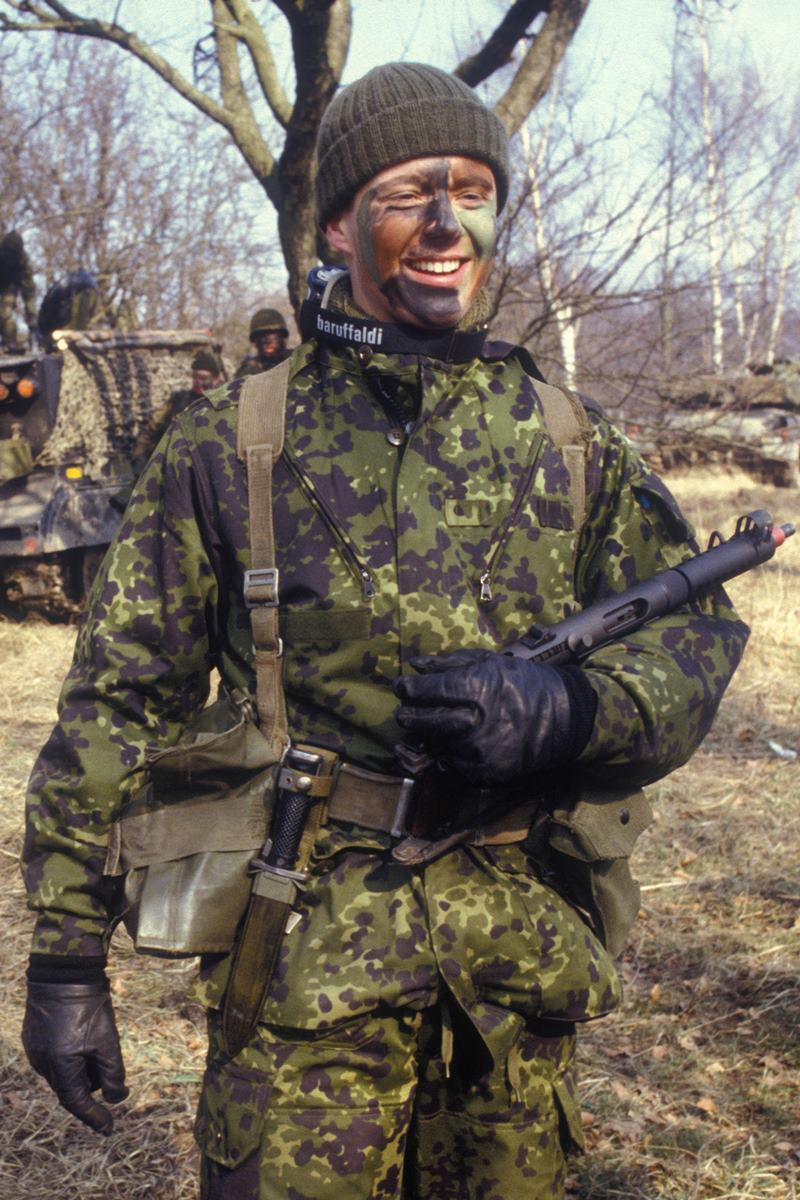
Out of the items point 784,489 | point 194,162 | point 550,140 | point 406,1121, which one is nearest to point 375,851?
point 406,1121

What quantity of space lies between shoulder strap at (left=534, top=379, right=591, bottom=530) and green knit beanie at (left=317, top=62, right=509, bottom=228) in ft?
1.35

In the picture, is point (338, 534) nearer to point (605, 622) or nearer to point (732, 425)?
point (605, 622)

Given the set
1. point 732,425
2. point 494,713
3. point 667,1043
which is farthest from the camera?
point 732,425

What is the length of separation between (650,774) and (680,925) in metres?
3.05

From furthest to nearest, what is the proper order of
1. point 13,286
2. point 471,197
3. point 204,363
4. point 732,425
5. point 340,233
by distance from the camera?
1. point 732,425
2. point 13,286
3. point 204,363
4. point 340,233
5. point 471,197

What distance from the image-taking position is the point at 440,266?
7.31ft

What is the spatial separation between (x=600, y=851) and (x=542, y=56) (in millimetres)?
8604

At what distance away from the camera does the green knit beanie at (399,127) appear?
2244mm

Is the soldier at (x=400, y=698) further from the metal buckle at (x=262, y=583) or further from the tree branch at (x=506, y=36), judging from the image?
the tree branch at (x=506, y=36)

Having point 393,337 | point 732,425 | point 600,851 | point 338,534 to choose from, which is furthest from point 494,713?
point 732,425

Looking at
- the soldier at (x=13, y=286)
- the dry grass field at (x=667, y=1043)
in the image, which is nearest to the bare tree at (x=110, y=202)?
the soldier at (x=13, y=286)

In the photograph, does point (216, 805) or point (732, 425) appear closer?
point (216, 805)

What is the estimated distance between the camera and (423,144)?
7.37 feet

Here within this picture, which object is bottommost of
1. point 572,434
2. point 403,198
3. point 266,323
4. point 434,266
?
point 572,434
